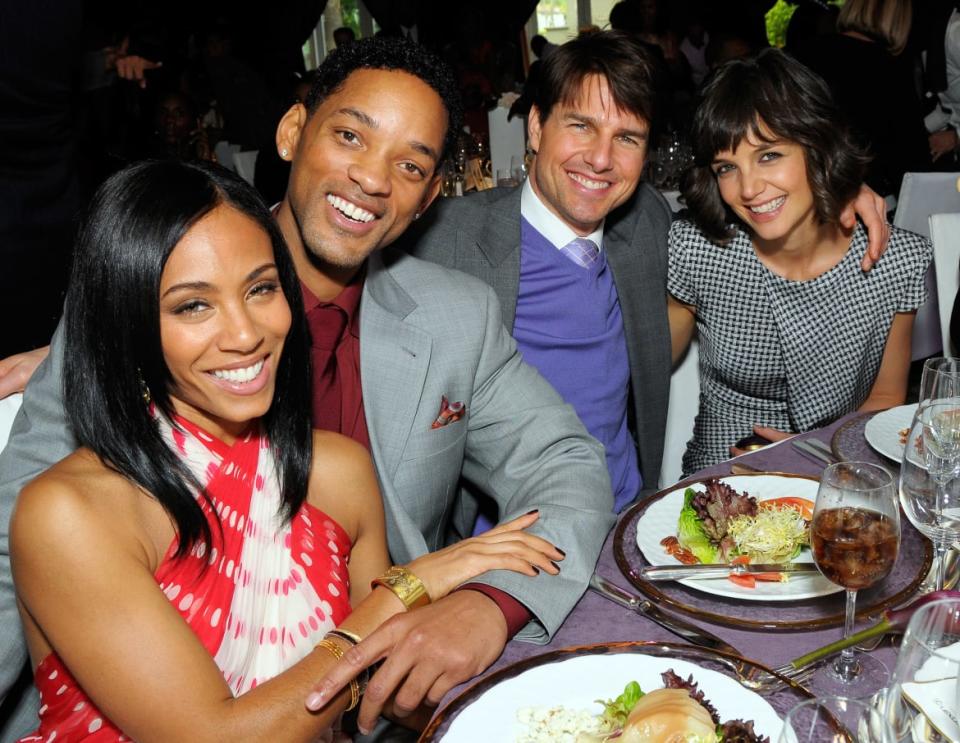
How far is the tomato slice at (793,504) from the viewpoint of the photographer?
59.6 inches

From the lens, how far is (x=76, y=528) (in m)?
1.24

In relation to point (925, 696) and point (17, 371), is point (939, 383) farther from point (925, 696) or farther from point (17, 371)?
point (17, 371)

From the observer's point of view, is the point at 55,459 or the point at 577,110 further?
the point at 577,110

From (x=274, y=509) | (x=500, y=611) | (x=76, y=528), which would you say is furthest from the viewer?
(x=274, y=509)

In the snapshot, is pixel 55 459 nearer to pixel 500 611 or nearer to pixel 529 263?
pixel 500 611

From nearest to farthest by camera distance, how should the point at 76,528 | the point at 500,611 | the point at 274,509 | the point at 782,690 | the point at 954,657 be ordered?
the point at 954,657, the point at 782,690, the point at 76,528, the point at 500,611, the point at 274,509

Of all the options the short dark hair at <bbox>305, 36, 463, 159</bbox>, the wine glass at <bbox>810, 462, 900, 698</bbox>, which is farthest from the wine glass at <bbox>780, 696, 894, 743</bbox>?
the short dark hair at <bbox>305, 36, 463, 159</bbox>

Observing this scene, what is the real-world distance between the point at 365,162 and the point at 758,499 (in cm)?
106

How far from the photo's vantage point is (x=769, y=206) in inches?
96.7

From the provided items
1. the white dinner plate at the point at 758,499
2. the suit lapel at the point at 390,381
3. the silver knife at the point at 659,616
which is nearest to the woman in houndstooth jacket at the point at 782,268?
the white dinner plate at the point at 758,499

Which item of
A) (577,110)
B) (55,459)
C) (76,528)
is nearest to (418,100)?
(577,110)

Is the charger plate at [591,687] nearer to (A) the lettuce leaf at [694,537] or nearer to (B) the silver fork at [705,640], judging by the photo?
(B) the silver fork at [705,640]

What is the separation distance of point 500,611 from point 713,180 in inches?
63.2

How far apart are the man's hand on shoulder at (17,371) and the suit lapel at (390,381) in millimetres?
612
